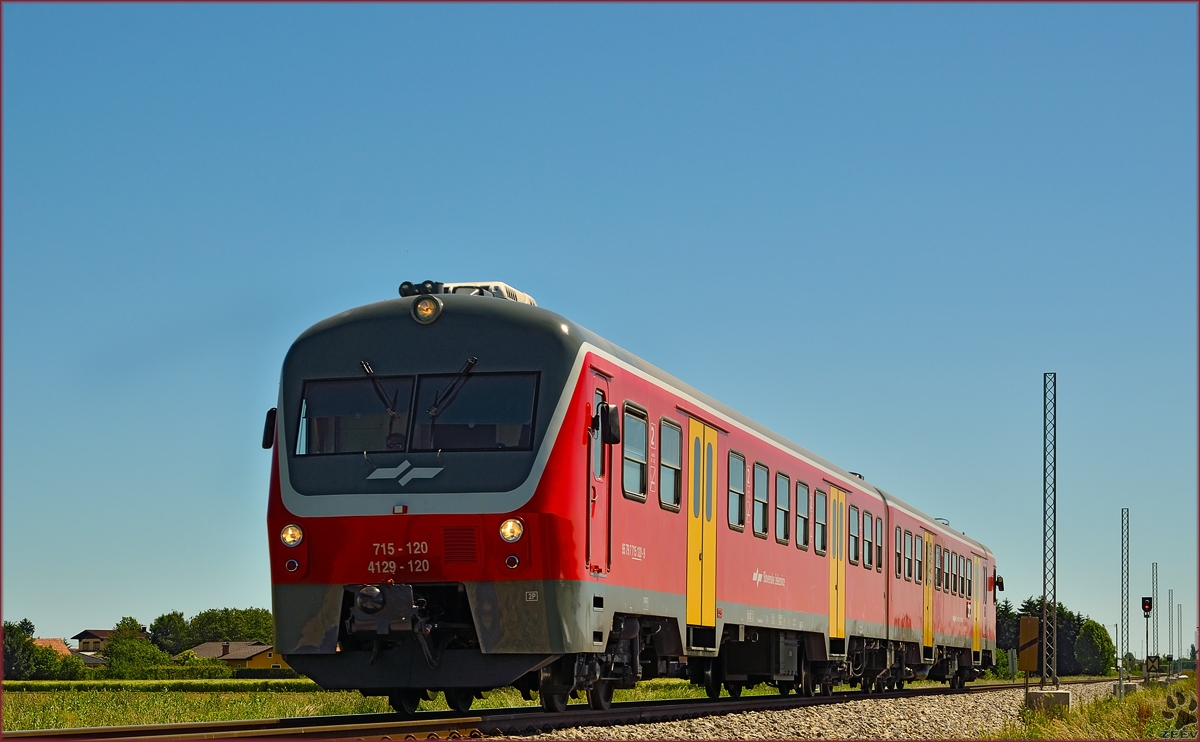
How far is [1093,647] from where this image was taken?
96.6 metres

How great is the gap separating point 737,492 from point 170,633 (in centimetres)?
12707

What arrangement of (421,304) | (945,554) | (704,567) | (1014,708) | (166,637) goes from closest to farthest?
(421,304) < (704,567) < (1014,708) < (945,554) < (166,637)

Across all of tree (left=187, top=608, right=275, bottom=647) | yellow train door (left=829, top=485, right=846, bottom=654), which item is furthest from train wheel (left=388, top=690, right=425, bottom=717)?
tree (left=187, top=608, right=275, bottom=647)

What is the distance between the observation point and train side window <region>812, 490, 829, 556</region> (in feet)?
67.5

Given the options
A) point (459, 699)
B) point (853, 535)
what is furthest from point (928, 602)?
point (459, 699)

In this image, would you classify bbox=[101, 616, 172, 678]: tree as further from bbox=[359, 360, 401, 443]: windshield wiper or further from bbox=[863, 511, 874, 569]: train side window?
bbox=[359, 360, 401, 443]: windshield wiper

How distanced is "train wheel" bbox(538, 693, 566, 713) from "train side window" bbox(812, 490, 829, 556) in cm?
798

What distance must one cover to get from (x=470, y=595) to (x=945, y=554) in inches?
853

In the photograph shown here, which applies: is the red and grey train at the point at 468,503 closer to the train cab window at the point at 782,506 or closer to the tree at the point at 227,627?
the train cab window at the point at 782,506

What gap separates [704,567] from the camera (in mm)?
15688

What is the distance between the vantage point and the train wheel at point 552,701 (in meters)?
12.9

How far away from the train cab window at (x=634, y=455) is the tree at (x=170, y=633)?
125418 mm

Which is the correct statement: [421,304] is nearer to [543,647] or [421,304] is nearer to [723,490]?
[543,647]

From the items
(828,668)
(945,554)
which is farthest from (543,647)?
(945,554)
